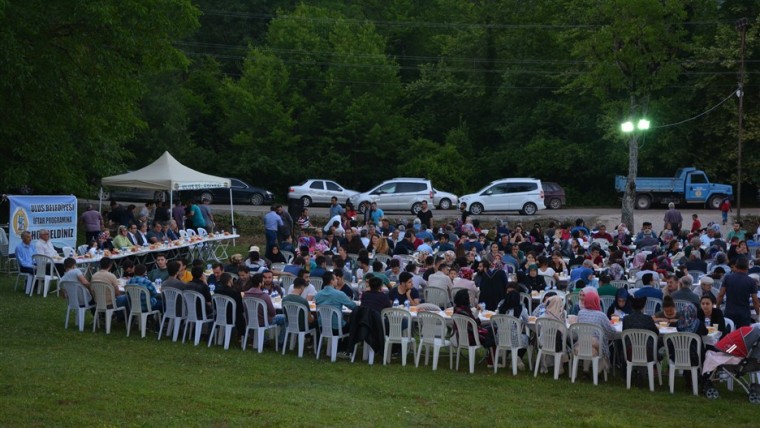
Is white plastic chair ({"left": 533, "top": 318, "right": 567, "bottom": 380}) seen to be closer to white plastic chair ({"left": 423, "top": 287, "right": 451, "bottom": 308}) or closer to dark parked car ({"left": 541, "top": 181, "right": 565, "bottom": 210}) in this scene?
white plastic chair ({"left": 423, "top": 287, "right": 451, "bottom": 308})

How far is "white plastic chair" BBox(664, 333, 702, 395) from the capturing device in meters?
11.2

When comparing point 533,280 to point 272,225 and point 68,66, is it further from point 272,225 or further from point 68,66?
point 68,66

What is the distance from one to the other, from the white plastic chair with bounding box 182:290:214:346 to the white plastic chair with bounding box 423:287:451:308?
11.1 feet

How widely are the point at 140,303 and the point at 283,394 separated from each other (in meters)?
4.50

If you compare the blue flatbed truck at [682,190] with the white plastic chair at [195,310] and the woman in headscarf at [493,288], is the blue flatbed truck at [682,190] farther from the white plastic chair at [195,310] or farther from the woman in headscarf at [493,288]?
the white plastic chair at [195,310]

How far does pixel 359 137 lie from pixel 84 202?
13.3 metres

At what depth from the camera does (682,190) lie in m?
40.0

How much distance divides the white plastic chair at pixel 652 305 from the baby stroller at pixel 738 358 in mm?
2686

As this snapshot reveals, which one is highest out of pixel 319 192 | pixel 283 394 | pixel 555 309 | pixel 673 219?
pixel 319 192

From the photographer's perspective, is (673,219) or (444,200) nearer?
(673,219)

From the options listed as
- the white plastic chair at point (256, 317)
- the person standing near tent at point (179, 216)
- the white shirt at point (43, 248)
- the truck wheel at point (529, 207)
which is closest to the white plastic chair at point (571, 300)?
the white plastic chair at point (256, 317)

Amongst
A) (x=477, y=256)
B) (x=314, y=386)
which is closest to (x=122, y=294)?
(x=314, y=386)

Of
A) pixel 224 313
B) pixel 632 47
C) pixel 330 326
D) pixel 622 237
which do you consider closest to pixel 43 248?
pixel 224 313

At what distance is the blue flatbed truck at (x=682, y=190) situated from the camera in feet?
131
